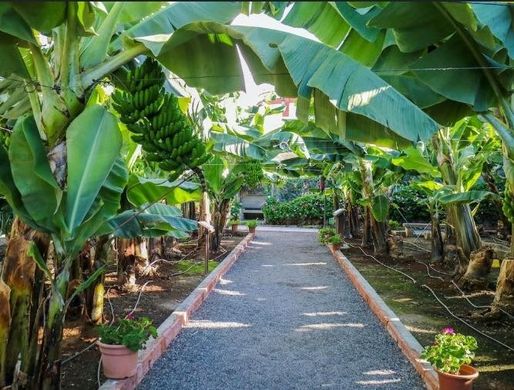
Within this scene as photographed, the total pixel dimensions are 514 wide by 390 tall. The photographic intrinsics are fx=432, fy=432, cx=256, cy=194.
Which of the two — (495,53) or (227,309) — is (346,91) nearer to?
(495,53)

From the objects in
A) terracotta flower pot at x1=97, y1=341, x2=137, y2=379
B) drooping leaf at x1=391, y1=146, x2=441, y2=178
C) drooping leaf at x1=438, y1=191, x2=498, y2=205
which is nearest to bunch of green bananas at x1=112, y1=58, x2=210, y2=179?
terracotta flower pot at x1=97, y1=341, x2=137, y2=379

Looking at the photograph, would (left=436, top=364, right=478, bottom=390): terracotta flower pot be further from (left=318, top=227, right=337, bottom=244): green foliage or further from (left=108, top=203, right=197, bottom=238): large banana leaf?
(left=318, top=227, right=337, bottom=244): green foliage

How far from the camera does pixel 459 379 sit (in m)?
2.84

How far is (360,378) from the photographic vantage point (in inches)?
143

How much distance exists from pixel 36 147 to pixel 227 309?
3910 mm

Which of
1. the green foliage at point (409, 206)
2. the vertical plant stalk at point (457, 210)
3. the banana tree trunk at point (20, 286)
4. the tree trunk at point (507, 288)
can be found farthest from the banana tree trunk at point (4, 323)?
the green foliage at point (409, 206)

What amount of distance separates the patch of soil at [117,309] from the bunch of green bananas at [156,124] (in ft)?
6.14

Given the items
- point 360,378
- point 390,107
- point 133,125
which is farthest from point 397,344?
point 133,125

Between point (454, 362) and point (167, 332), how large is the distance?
103 inches

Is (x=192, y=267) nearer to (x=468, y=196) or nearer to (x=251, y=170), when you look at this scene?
(x=251, y=170)

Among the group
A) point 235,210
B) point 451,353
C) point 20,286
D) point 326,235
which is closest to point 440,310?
point 451,353

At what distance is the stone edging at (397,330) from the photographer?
135 inches

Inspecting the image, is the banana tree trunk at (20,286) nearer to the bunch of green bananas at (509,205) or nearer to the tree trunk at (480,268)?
the bunch of green bananas at (509,205)

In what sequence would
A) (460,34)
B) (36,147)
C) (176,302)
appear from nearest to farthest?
(36,147) < (460,34) < (176,302)
